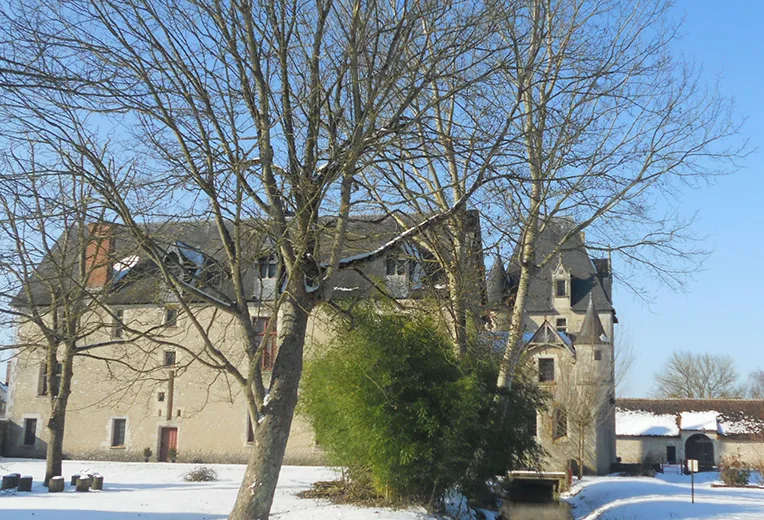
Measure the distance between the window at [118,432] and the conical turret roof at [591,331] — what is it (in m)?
19.1

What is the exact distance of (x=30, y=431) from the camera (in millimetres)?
29359

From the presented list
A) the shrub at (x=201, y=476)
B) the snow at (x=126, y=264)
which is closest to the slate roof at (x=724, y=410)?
the shrub at (x=201, y=476)

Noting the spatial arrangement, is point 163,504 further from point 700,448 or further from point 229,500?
point 700,448

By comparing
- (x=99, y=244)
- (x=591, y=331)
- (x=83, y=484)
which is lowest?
(x=83, y=484)

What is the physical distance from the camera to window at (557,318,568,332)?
1364 inches

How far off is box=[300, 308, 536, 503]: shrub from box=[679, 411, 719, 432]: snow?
102ft

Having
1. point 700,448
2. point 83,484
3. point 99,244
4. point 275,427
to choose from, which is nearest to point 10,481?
point 83,484

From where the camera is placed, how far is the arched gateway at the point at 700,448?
41.5m

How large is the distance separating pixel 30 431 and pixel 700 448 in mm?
34085

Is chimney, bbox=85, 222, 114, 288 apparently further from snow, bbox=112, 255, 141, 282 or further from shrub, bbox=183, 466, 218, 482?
shrub, bbox=183, 466, 218, 482

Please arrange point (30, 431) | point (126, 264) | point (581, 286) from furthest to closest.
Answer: point (581, 286)
point (30, 431)
point (126, 264)

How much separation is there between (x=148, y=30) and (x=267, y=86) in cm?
138

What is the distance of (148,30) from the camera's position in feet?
26.1

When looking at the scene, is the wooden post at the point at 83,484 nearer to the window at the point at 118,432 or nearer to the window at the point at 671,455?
the window at the point at 118,432
